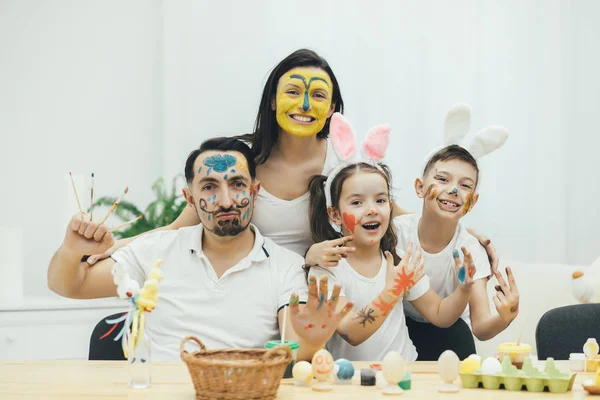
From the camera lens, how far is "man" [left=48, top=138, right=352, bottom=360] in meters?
1.99

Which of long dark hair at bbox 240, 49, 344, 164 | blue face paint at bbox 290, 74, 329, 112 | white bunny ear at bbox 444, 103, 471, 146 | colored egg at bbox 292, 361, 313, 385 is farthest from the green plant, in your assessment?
colored egg at bbox 292, 361, 313, 385

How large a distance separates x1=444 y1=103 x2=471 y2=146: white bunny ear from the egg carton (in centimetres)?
91

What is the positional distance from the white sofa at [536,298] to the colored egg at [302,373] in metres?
1.41

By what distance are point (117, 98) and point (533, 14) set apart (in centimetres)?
201

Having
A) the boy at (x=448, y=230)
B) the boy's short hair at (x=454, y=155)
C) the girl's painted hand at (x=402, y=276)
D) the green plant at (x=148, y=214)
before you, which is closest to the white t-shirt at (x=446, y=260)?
the boy at (x=448, y=230)

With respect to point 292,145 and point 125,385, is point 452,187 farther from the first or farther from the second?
point 125,385

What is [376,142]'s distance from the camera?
Result: 2.14 meters

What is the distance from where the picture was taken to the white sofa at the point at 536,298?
2.69 metres

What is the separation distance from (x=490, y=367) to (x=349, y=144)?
0.91m

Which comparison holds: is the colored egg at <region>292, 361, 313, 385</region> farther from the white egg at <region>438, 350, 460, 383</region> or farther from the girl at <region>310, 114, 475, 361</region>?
the girl at <region>310, 114, 475, 361</region>

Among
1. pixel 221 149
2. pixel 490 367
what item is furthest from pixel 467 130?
pixel 490 367

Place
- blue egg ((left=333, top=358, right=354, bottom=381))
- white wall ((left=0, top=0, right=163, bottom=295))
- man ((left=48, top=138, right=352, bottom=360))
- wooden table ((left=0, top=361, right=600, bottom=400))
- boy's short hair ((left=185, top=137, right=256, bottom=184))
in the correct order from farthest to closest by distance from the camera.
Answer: white wall ((left=0, top=0, right=163, bottom=295))
boy's short hair ((left=185, top=137, right=256, bottom=184))
man ((left=48, top=138, right=352, bottom=360))
blue egg ((left=333, top=358, right=354, bottom=381))
wooden table ((left=0, top=361, right=600, bottom=400))

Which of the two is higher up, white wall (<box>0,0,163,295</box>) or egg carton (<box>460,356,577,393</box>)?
white wall (<box>0,0,163,295</box>)

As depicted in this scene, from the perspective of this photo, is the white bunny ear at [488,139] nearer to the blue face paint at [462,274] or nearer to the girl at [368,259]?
the girl at [368,259]
